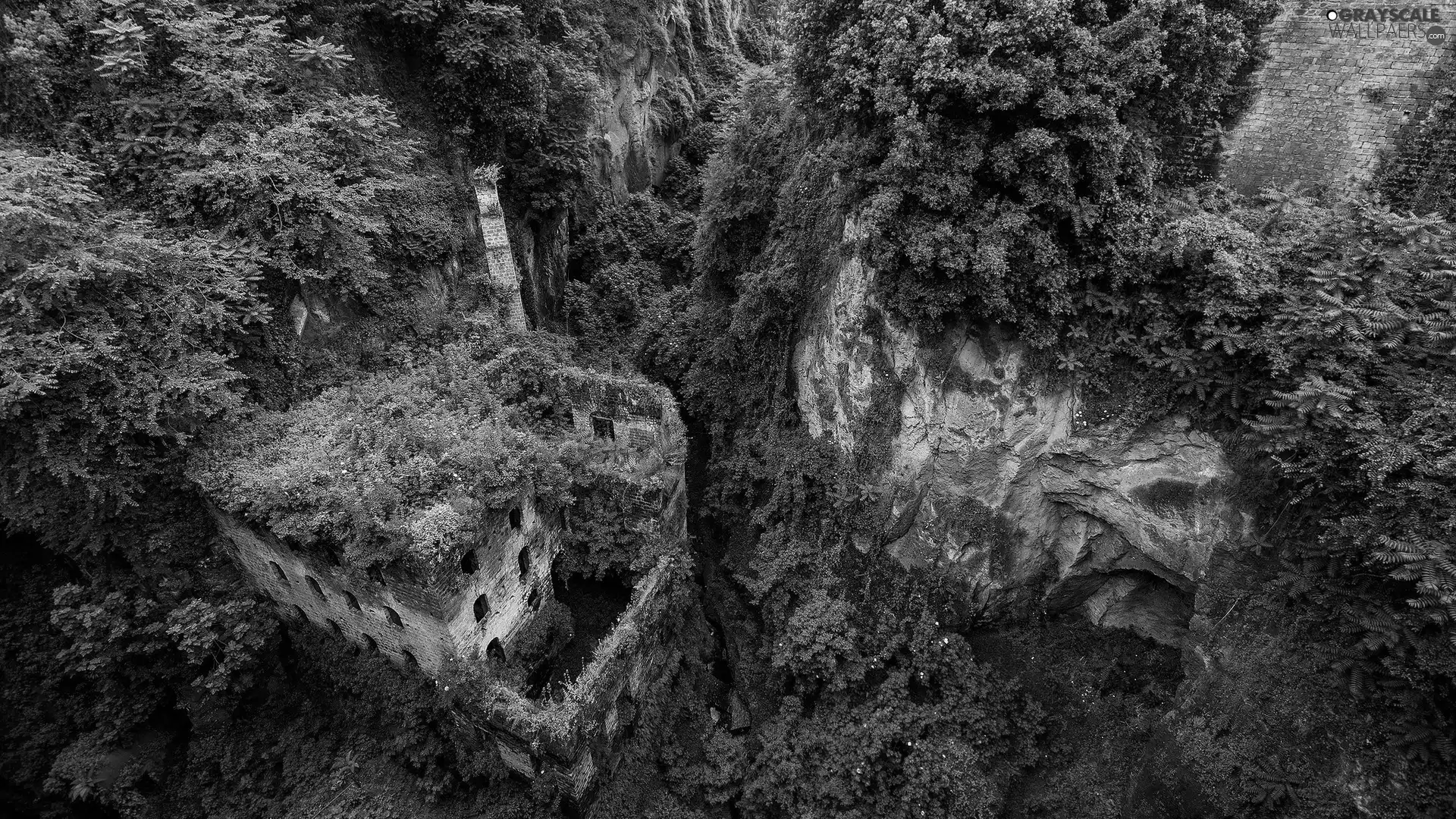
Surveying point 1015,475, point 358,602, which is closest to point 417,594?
point 358,602

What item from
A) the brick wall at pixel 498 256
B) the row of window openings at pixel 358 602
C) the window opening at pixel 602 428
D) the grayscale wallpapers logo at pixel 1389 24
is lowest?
the row of window openings at pixel 358 602

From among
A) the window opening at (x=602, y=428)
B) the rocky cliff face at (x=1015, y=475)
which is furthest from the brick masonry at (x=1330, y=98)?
the window opening at (x=602, y=428)

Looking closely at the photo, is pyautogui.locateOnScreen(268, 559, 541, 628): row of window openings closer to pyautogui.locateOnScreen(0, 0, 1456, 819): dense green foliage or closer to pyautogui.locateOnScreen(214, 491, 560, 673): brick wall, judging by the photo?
pyautogui.locateOnScreen(214, 491, 560, 673): brick wall

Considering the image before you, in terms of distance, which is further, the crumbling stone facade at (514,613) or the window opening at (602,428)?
the window opening at (602,428)

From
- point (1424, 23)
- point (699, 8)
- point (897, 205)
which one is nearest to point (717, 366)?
point (897, 205)

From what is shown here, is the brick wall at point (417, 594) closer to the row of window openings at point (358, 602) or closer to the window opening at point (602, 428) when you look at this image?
the row of window openings at point (358, 602)

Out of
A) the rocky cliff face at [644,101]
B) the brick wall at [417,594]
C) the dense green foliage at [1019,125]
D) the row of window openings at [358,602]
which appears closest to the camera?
the dense green foliage at [1019,125]
